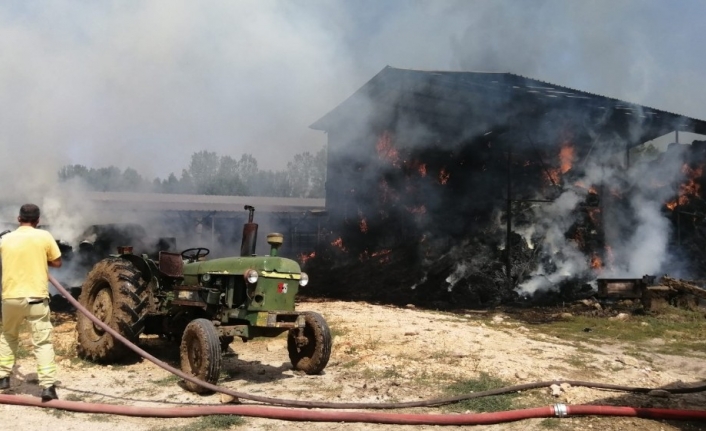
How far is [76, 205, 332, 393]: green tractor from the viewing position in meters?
6.06

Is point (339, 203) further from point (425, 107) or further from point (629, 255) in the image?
point (629, 255)

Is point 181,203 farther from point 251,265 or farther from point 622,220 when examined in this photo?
point 622,220

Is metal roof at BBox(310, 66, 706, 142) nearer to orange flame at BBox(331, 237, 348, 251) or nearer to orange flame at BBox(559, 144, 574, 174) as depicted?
orange flame at BBox(559, 144, 574, 174)

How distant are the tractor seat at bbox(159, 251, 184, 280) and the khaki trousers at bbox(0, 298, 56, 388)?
6.20 feet

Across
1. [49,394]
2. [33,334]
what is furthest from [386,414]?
[33,334]

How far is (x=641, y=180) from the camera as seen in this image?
18859 millimetres

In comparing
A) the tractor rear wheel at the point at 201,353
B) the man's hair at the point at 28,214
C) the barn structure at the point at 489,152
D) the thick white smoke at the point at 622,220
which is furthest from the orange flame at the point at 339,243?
the man's hair at the point at 28,214

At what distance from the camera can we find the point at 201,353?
581 cm

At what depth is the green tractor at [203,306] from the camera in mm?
6062

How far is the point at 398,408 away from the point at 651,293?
10041 millimetres

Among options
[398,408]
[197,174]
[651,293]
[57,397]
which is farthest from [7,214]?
[197,174]

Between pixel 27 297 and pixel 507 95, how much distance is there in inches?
568

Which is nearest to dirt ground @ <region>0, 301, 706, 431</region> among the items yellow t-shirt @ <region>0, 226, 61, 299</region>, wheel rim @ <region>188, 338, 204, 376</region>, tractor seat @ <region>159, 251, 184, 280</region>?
wheel rim @ <region>188, 338, 204, 376</region>

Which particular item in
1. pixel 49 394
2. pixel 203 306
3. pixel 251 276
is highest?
pixel 251 276
